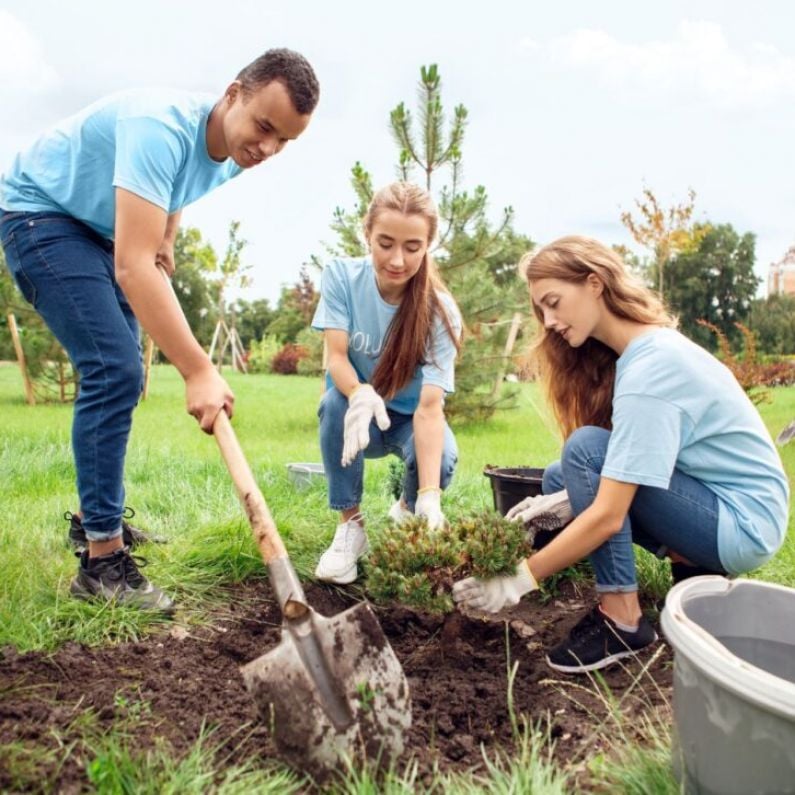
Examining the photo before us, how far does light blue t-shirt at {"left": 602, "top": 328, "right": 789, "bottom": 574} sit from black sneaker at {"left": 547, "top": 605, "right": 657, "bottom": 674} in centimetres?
34

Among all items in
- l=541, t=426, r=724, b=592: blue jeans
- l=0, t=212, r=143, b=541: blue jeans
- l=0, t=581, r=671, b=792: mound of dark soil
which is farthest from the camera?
l=0, t=212, r=143, b=541: blue jeans

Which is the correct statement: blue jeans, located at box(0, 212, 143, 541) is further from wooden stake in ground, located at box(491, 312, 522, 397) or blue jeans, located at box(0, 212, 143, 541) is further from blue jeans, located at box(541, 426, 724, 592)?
wooden stake in ground, located at box(491, 312, 522, 397)

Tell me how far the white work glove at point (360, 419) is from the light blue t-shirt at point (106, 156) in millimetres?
897

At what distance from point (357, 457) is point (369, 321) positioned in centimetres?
54

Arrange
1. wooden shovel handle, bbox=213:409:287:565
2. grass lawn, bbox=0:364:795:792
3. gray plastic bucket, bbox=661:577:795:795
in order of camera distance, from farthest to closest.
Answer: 1. wooden shovel handle, bbox=213:409:287:565
2. grass lawn, bbox=0:364:795:792
3. gray plastic bucket, bbox=661:577:795:795

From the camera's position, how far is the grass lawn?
1542 millimetres

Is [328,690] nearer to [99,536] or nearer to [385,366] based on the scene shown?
[99,536]

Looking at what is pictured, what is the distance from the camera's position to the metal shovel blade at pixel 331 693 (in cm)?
161

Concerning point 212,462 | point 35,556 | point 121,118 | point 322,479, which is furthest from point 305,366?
point 121,118

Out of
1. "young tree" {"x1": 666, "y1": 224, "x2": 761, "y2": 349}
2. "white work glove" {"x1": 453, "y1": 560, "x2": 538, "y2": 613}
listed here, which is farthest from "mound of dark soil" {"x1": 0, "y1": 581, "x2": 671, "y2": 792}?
"young tree" {"x1": 666, "y1": 224, "x2": 761, "y2": 349}

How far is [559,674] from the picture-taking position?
2.14 m

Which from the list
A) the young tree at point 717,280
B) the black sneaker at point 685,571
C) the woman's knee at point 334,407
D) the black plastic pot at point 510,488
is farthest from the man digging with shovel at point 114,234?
the young tree at point 717,280

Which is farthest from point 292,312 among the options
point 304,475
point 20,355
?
point 304,475

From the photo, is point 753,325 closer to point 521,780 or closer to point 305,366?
point 305,366
